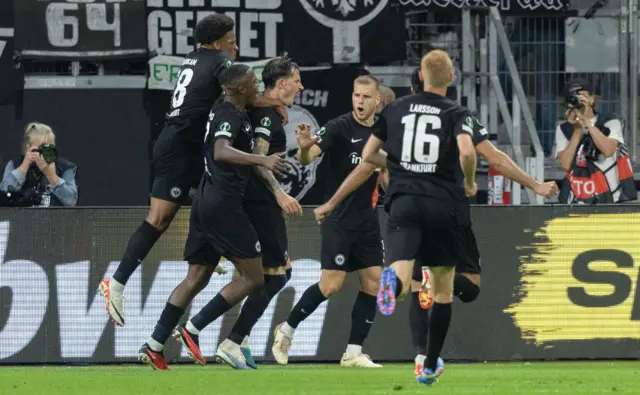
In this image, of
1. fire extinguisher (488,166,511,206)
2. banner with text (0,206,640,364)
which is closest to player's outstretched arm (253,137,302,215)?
banner with text (0,206,640,364)

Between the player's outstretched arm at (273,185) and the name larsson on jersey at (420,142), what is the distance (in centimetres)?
154

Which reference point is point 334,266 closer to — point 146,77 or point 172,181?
point 172,181

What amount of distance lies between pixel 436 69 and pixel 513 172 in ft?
2.74

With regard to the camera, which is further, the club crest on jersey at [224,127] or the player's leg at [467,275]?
the player's leg at [467,275]

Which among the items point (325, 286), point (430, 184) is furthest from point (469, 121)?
point (325, 286)

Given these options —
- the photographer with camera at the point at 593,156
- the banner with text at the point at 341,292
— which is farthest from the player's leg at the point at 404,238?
the photographer with camera at the point at 593,156

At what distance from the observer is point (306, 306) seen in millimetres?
13297

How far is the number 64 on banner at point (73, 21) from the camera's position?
59.2ft

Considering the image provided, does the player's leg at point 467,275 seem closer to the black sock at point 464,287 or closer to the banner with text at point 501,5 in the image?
the black sock at point 464,287

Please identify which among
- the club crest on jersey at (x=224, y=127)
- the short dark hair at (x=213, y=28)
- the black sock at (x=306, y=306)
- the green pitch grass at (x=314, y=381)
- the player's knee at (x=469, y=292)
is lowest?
the green pitch grass at (x=314, y=381)

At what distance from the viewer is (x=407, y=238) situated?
10117 mm

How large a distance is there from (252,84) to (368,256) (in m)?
2.28

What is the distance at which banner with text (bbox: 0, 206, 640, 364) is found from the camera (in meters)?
14.3

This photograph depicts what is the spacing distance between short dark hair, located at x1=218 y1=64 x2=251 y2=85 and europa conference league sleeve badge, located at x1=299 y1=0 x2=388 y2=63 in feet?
22.1
